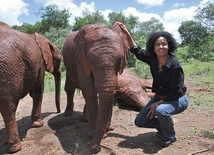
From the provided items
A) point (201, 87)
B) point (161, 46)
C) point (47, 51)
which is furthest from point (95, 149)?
point (201, 87)

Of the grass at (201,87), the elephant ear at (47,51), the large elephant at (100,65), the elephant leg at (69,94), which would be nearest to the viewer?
the large elephant at (100,65)

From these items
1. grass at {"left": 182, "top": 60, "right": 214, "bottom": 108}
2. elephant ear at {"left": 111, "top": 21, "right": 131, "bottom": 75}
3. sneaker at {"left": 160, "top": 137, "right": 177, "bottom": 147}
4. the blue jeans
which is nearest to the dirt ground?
sneaker at {"left": 160, "top": 137, "right": 177, "bottom": 147}

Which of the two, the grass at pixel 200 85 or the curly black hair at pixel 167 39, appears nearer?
the curly black hair at pixel 167 39

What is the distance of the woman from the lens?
4137 mm

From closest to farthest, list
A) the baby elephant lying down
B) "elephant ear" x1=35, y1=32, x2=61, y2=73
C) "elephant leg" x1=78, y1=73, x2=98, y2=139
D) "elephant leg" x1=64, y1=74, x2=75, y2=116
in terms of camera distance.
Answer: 1. "elephant leg" x1=78, y1=73, x2=98, y2=139
2. "elephant ear" x1=35, y1=32, x2=61, y2=73
3. "elephant leg" x1=64, y1=74, x2=75, y2=116
4. the baby elephant lying down

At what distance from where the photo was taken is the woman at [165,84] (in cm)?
414

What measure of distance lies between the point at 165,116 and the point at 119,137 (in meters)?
1.19

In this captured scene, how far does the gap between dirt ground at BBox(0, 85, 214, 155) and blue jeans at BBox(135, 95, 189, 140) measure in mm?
265

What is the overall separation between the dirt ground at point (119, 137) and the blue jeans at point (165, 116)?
0.26 meters

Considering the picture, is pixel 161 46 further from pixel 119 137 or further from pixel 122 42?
pixel 119 137

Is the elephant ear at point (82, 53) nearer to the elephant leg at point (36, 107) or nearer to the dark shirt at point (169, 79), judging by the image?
the dark shirt at point (169, 79)

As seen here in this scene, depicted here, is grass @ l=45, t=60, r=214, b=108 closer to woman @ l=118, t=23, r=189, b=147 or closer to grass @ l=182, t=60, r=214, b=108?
grass @ l=182, t=60, r=214, b=108

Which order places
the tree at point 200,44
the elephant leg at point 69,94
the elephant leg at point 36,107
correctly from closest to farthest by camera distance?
1. the elephant leg at point 36,107
2. the elephant leg at point 69,94
3. the tree at point 200,44

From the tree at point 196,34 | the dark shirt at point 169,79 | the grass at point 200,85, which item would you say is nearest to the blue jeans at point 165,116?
the dark shirt at point 169,79
